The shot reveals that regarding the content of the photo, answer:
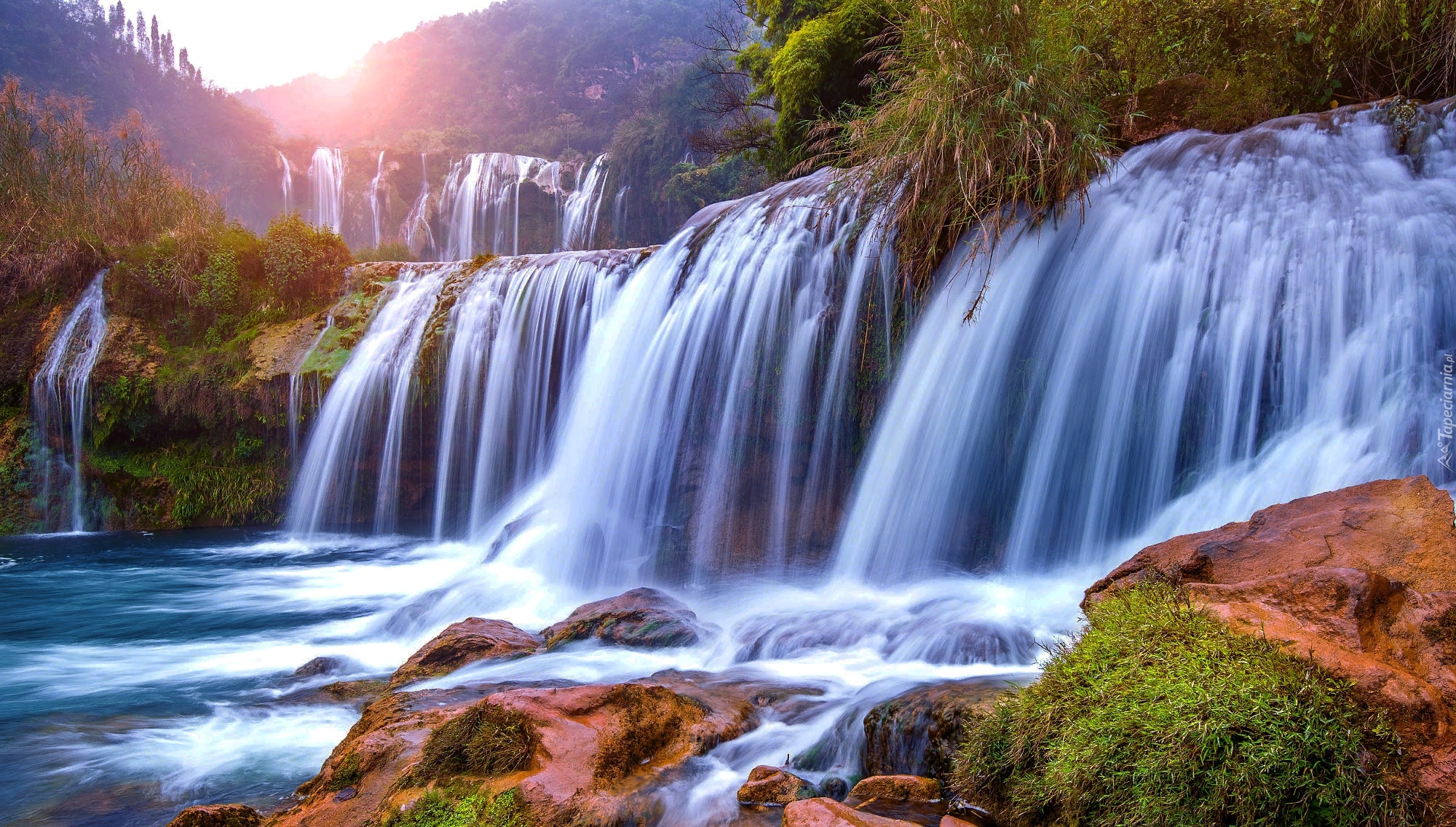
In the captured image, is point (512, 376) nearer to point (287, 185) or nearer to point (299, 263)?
point (299, 263)

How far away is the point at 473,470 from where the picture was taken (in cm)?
1042

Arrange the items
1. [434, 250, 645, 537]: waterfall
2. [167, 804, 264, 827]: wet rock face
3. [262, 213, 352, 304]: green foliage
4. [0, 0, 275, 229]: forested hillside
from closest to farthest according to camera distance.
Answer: [167, 804, 264, 827]: wet rock face, [434, 250, 645, 537]: waterfall, [262, 213, 352, 304]: green foliage, [0, 0, 275, 229]: forested hillside

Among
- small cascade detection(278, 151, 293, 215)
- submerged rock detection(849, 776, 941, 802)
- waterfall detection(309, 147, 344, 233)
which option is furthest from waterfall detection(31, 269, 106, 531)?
small cascade detection(278, 151, 293, 215)

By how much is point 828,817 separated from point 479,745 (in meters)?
1.28


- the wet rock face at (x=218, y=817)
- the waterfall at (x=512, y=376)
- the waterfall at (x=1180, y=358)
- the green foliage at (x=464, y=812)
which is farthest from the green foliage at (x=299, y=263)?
the green foliage at (x=464, y=812)

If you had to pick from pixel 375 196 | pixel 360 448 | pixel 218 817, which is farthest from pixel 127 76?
pixel 218 817

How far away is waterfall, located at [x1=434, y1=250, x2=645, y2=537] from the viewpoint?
10.0m

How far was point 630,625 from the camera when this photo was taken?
17.2 ft

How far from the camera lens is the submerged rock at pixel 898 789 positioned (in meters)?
2.80

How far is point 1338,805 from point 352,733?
3.43m

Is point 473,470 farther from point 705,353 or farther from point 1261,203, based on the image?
point 1261,203

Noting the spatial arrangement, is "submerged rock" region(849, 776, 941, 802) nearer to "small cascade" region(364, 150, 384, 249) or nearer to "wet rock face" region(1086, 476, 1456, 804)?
"wet rock face" region(1086, 476, 1456, 804)

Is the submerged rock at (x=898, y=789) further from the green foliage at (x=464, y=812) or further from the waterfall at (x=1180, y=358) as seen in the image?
the waterfall at (x=1180, y=358)

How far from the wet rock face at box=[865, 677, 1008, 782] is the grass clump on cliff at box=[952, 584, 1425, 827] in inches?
12.7
